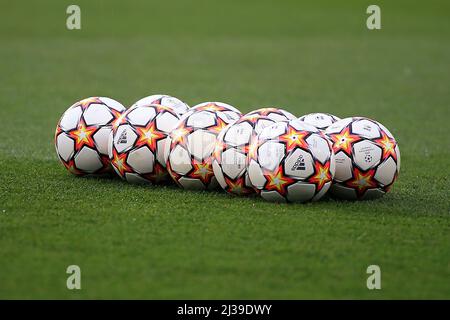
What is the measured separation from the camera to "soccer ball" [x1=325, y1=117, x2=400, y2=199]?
10.1 metres

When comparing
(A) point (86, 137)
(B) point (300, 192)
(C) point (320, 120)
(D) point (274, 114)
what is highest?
(D) point (274, 114)

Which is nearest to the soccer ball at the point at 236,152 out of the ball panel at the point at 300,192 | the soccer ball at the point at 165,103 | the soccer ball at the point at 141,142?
the ball panel at the point at 300,192

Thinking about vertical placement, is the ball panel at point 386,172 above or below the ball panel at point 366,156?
below

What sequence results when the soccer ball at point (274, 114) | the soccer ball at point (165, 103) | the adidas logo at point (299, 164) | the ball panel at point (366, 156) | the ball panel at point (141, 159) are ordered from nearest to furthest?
1. the adidas logo at point (299, 164)
2. the ball panel at point (366, 156)
3. the soccer ball at point (274, 114)
4. the ball panel at point (141, 159)
5. the soccer ball at point (165, 103)

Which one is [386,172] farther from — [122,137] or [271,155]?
[122,137]

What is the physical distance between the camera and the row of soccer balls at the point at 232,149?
380 inches

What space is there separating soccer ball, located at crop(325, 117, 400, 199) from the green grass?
0.24 meters

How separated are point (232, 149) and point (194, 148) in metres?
0.60

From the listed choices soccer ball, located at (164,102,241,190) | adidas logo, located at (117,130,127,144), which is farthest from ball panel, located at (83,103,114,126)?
soccer ball, located at (164,102,241,190)

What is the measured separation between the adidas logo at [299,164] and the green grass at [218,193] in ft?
1.63

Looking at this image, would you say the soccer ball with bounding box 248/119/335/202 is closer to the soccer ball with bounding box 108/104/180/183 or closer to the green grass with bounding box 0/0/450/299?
the green grass with bounding box 0/0/450/299

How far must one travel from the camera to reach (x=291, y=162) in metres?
9.59

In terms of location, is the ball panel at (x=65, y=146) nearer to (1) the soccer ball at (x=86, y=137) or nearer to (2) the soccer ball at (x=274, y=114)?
(1) the soccer ball at (x=86, y=137)

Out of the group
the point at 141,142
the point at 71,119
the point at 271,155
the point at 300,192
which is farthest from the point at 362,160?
the point at 71,119
